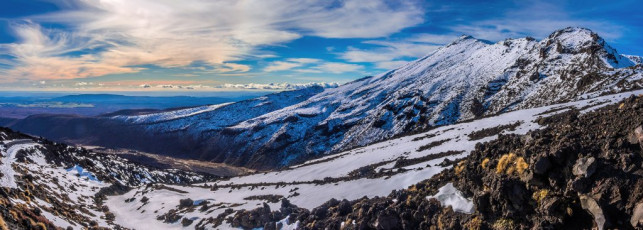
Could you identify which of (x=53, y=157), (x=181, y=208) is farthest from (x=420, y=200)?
(x=53, y=157)

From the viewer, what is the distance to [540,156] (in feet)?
38.0

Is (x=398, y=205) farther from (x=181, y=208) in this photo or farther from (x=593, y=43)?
(x=593, y=43)

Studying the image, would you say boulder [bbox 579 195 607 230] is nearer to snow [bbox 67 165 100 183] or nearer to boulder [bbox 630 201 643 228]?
boulder [bbox 630 201 643 228]

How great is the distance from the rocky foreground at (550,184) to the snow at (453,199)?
0.25 metres

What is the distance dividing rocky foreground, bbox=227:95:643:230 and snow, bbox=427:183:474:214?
254mm

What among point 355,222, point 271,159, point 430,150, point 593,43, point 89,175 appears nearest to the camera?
point 355,222

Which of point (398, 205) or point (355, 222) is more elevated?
point (398, 205)

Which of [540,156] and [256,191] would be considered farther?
[256,191]

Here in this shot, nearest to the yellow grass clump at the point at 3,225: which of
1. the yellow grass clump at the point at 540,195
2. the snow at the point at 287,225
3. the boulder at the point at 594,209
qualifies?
the snow at the point at 287,225

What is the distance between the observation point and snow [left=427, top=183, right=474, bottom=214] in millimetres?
14211

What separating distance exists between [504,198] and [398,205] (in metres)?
5.56

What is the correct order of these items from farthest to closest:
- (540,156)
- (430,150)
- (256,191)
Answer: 1. (256,191)
2. (430,150)
3. (540,156)

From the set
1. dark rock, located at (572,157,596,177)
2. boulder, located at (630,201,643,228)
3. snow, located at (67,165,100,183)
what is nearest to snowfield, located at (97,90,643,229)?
dark rock, located at (572,157,596,177)

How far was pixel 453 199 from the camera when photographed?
15.1 metres
